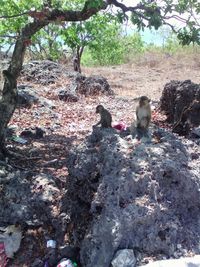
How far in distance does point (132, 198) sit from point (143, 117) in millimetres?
1641

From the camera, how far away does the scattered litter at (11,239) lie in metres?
5.20

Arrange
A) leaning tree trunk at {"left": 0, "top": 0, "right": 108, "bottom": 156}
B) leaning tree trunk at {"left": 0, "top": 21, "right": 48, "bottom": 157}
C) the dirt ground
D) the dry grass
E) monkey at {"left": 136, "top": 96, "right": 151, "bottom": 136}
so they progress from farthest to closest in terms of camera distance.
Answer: the dry grass < the dirt ground < leaning tree trunk at {"left": 0, "top": 21, "right": 48, "bottom": 157} < leaning tree trunk at {"left": 0, "top": 0, "right": 108, "bottom": 156} < monkey at {"left": 136, "top": 96, "right": 151, "bottom": 136}

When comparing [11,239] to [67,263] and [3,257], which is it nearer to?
[3,257]

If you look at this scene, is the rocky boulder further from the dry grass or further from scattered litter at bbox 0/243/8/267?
scattered litter at bbox 0/243/8/267

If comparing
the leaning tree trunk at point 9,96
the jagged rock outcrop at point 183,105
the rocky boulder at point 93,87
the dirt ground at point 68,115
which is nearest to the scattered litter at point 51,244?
the dirt ground at point 68,115

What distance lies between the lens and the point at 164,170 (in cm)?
485

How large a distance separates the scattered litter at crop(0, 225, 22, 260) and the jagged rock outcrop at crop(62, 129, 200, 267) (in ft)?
2.06

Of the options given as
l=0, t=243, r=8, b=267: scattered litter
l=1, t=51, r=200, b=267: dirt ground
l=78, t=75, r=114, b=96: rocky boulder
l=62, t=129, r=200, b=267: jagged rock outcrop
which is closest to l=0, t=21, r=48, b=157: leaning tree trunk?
l=1, t=51, r=200, b=267: dirt ground

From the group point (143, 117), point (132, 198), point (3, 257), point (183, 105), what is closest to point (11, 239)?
point (3, 257)

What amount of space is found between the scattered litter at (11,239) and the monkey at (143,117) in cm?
→ 184

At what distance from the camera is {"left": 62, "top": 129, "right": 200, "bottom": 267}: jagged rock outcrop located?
4.40 meters

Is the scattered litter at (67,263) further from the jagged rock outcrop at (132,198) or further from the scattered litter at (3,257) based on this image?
the scattered litter at (3,257)

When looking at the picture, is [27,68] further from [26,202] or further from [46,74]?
[26,202]

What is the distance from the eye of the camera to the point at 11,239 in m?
5.27
